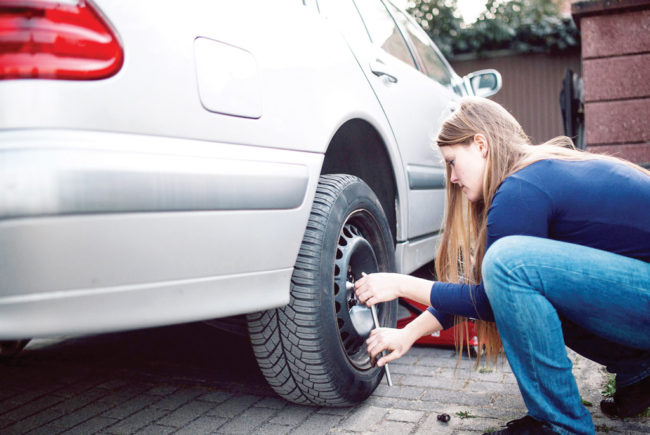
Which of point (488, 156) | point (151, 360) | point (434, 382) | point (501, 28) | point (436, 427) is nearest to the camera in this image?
point (488, 156)

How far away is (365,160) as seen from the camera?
2.33m

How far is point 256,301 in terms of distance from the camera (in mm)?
1506

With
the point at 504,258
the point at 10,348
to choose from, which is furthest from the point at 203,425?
the point at 10,348

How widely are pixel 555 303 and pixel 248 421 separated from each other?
1.02 m

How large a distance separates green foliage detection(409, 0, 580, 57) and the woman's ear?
8782 mm

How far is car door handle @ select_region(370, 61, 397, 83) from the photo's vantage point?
2229mm

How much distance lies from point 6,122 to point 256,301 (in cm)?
70

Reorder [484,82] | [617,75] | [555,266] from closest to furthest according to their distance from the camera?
[555,266] < [617,75] < [484,82]

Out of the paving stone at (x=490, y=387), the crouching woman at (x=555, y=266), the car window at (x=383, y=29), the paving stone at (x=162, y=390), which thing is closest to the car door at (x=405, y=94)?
the car window at (x=383, y=29)

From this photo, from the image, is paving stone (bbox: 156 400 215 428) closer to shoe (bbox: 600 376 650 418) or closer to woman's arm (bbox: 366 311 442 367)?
woman's arm (bbox: 366 311 442 367)

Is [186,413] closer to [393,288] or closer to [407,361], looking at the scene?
[393,288]

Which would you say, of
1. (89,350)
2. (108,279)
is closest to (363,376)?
(108,279)

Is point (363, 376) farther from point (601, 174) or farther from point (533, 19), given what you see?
point (533, 19)

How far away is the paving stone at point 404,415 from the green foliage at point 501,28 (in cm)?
897
